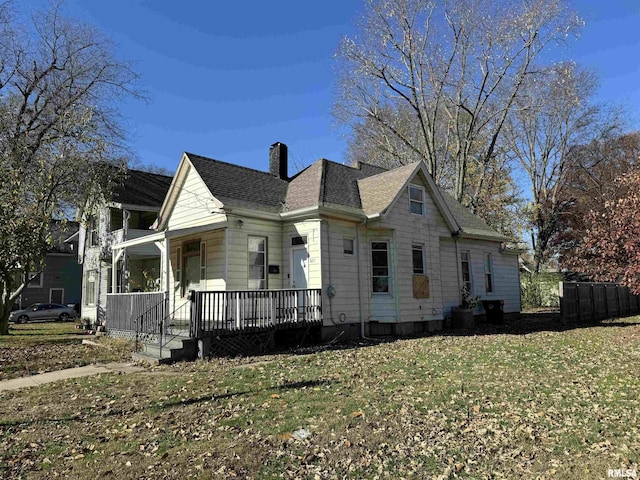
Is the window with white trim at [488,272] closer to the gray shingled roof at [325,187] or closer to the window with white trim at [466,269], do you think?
the window with white trim at [466,269]

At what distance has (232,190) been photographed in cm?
1365

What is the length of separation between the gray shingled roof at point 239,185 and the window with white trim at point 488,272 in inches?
375

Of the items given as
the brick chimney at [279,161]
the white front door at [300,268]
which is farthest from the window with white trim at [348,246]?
the brick chimney at [279,161]

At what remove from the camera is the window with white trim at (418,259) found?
48.9ft

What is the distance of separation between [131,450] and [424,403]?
3.91 m

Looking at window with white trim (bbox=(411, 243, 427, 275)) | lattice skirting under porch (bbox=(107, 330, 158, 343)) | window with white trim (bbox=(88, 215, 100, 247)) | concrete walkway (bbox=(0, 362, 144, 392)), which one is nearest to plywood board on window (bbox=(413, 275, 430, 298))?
window with white trim (bbox=(411, 243, 427, 275))

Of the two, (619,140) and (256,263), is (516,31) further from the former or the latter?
(256,263)

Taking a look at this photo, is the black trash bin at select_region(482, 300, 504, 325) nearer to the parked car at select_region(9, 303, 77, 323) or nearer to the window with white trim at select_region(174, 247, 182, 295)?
the window with white trim at select_region(174, 247, 182, 295)

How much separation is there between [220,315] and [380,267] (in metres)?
5.81

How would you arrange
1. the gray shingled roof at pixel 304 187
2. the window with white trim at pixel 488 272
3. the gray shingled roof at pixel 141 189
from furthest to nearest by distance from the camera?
the gray shingled roof at pixel 141 189
the window with white trim at pixel 488 272
the gray shingled roof at pixel 304 187

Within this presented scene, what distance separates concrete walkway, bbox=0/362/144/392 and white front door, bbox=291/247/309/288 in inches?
199

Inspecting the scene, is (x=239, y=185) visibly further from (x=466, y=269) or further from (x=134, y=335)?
(x=466, y=269)

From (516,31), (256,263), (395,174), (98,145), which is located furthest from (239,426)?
(516,31)

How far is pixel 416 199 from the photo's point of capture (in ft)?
50.1
